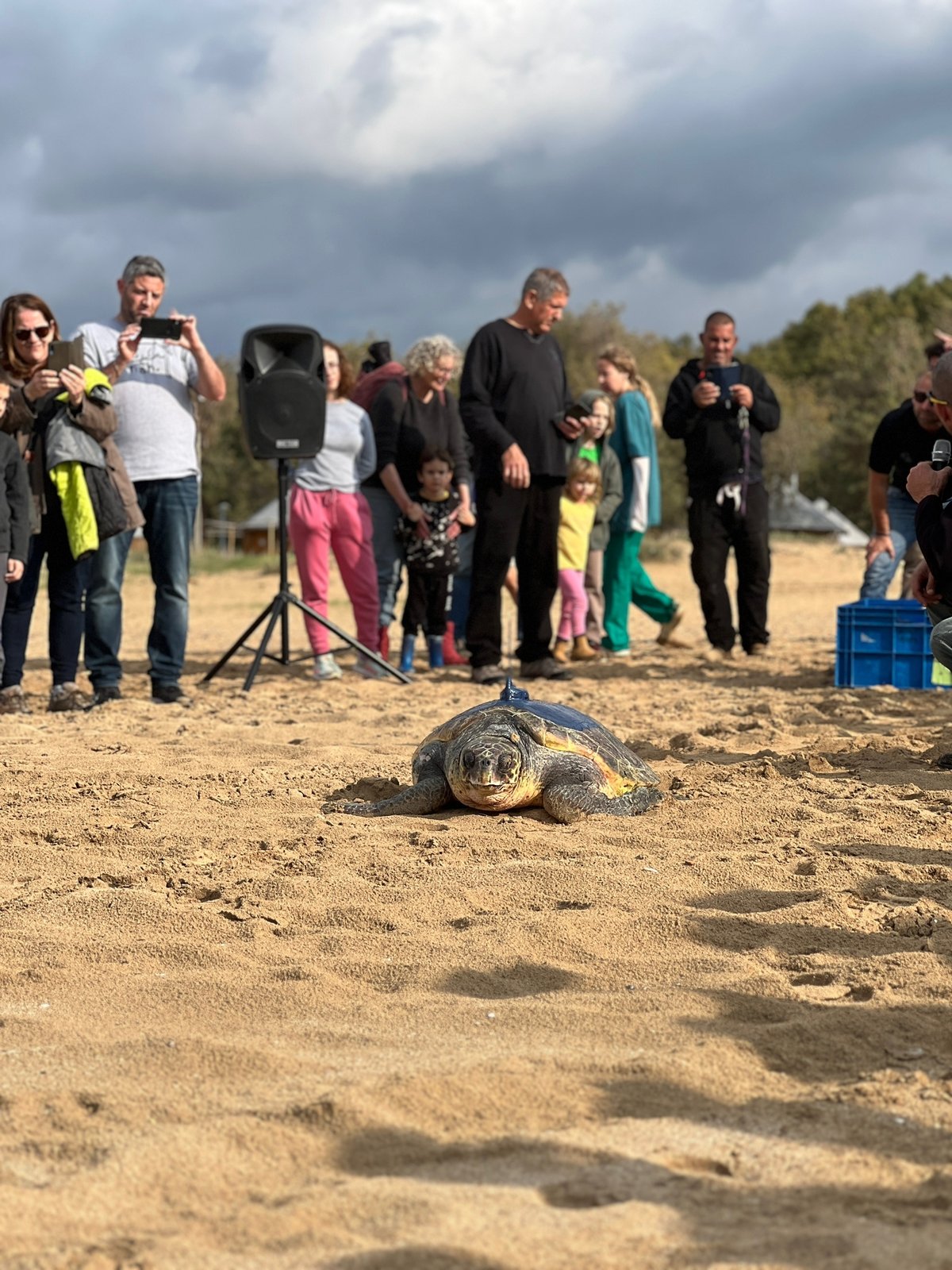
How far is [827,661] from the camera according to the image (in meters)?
9.67

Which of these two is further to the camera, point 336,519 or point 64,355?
point 336,519

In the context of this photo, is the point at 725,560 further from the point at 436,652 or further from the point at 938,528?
the point at 938,528

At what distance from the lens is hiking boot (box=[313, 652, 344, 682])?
8.77 metres

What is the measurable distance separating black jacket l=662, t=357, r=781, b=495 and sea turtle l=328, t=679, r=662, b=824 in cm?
463

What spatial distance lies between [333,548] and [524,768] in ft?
14.1

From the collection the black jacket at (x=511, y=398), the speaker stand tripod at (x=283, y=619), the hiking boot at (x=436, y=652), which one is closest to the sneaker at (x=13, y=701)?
the speaker stand tripod at (x=283, y=619)

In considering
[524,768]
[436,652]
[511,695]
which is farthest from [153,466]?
[524,768]

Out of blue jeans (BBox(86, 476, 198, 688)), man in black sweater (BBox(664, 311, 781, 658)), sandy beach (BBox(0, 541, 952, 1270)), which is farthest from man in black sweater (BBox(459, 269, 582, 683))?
sandy beach (BBox(0, 541, 952, 1270))

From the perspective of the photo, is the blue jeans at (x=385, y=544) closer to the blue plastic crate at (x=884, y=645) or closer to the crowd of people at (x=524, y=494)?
the crowd of people at (x=524, y=494)

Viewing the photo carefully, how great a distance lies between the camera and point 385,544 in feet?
30.5

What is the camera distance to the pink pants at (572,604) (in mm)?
9758

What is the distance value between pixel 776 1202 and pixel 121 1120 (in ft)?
3.76

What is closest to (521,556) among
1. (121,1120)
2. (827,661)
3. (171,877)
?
(827,661)

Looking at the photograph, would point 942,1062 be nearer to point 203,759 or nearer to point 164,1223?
point 164,1223
